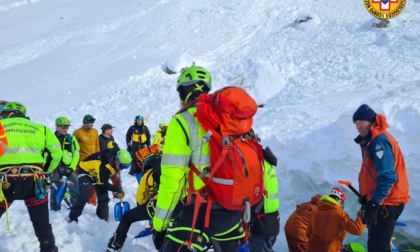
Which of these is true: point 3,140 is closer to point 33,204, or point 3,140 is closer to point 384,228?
point 33,204

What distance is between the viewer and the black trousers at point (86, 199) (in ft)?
21.5

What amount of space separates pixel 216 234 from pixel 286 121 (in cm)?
822

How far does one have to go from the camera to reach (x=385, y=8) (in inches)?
943

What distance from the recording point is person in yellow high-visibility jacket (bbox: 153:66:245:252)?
9.12 feet

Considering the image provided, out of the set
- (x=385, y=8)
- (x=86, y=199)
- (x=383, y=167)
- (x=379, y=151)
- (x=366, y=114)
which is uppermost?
(x=385, y=8)

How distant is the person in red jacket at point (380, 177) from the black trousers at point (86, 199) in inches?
171

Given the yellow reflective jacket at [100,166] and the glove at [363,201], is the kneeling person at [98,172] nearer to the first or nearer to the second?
the yellow reflective jacket at [100,166]

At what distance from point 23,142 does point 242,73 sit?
51.9 ft

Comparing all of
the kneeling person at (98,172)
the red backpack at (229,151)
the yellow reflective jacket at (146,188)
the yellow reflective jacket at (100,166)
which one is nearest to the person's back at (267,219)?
the red backpack at (229,151)

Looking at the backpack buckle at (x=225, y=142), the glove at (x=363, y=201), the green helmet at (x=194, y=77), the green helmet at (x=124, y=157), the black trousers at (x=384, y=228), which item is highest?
the green helmet at (x=194, y=77)

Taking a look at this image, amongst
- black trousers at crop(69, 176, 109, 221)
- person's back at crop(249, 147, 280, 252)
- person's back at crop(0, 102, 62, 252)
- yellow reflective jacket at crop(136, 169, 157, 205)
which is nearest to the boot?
yellow reflective jacket at crop(136, 169, 157, 205)

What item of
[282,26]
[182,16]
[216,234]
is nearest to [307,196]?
[216,234]

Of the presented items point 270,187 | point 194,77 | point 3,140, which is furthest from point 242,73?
point 194,77

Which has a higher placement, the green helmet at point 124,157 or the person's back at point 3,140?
the person's back at point 3,140
